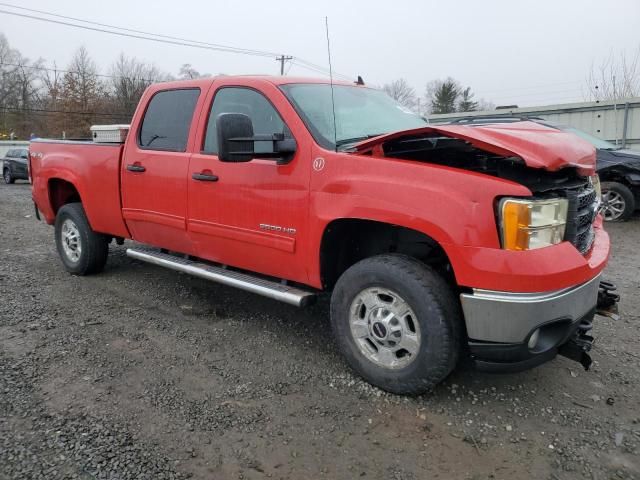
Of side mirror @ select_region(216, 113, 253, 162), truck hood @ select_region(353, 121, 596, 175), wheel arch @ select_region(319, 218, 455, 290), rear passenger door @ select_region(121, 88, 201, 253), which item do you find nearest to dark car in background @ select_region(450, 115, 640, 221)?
truck hood @ select_region(353, 121, 596, 175)

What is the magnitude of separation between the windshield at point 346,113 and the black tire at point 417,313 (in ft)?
2.81

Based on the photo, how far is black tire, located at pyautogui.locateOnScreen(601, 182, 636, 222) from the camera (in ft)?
29.4

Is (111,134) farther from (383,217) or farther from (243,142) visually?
Answer: (383,217)

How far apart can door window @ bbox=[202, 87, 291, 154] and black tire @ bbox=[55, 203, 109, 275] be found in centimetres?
220

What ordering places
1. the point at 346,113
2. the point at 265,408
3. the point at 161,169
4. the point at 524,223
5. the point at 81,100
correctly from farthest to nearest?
the point at 81,100 < the point at 161,169 < the point at 346,113 < the point at 265,408 < the point at 524,223

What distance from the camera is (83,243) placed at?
18.3 feet

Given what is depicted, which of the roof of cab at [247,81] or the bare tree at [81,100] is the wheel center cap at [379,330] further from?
the bare tree at [81,100]

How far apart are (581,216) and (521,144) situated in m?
0.67

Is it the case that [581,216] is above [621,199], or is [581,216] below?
above

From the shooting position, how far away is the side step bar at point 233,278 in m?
3.54

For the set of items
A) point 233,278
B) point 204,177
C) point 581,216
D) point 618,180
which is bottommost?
Answer: point 233,278

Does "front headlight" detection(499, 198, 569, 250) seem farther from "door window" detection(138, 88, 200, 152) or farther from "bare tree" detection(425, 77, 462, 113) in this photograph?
"bare tree" detection(425, 77, 462, 113)

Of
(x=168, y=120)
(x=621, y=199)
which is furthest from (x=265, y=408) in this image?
(x=621, y=199)

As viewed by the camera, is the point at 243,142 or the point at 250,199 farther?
the point at 250,199
